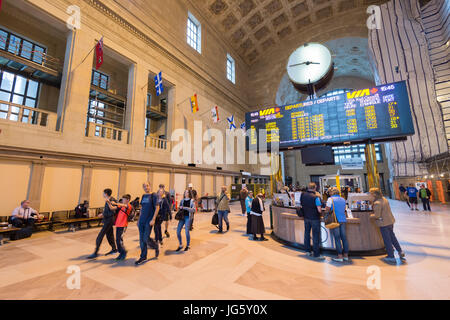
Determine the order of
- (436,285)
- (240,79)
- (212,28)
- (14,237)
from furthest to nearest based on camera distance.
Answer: (240,79) < (212,28) < (14,237) < (436,285)

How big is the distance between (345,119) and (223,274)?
7193 millimetres

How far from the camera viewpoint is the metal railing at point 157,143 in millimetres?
12545

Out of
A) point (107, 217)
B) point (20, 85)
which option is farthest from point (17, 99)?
point (107, 217)

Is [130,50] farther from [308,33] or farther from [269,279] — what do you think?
[308,33]

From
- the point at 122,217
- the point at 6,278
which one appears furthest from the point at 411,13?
the point at 6,278

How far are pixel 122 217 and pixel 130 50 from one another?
1186cm

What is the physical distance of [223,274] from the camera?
140 inches

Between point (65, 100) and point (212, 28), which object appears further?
point (212, 28)

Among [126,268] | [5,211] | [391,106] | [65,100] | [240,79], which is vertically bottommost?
[126,268]

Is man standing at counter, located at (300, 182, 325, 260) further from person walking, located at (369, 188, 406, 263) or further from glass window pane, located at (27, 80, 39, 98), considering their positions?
glass window pane, located at (27, 80, 39, 98)

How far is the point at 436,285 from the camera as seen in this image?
303 centimetres

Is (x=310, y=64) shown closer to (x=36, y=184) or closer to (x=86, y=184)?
(x=86, y=184)

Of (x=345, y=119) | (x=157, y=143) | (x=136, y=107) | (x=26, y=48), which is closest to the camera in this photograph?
(x=345, y=119)

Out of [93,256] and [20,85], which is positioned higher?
[20,85]
